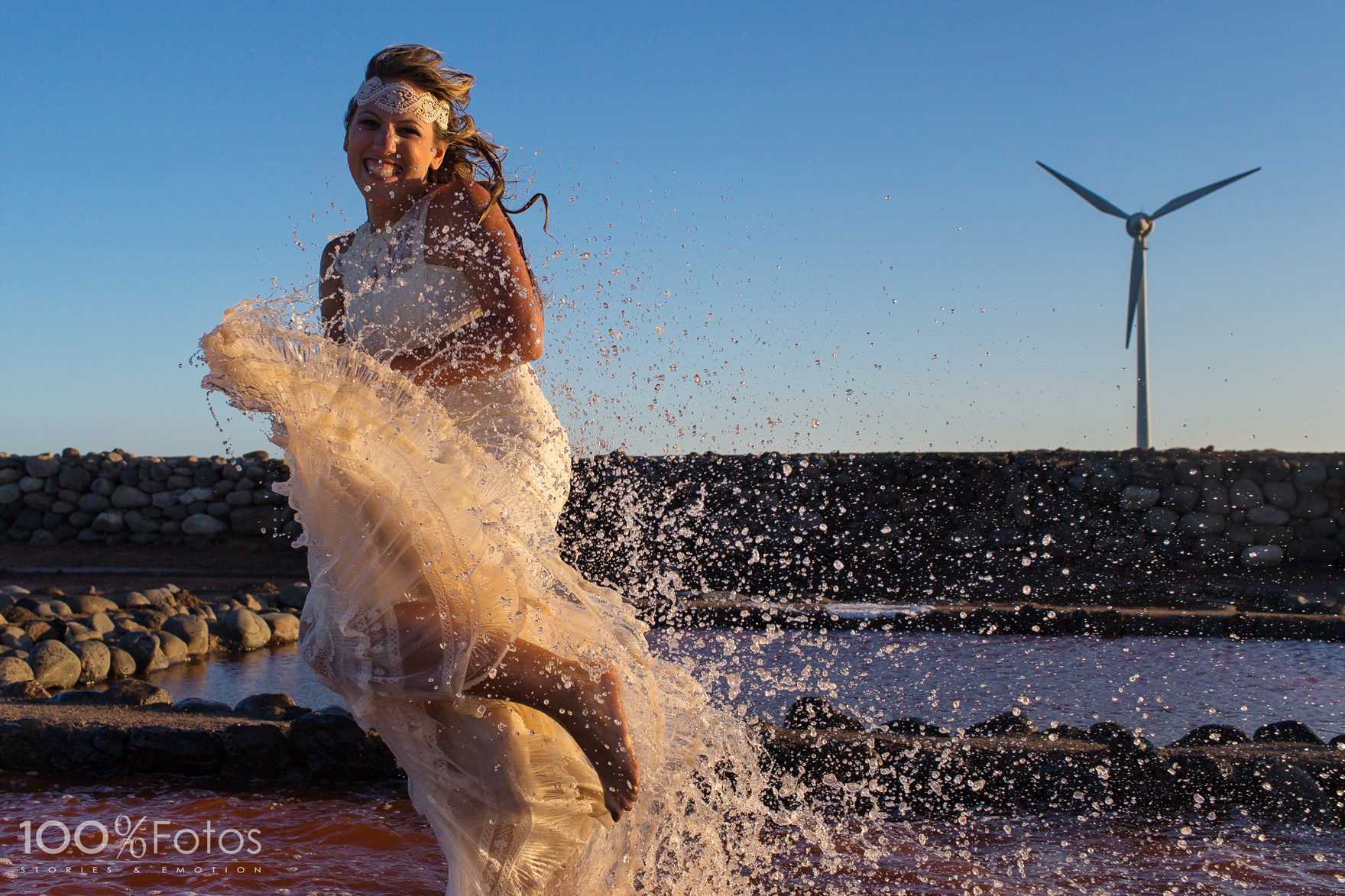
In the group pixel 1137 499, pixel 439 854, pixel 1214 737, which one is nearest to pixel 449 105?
pixel 439 854

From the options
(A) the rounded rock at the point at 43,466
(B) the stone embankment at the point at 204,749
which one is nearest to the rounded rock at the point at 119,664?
(B) the stone embankment at the point at 204,749

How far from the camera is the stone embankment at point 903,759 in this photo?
3469 millimetres

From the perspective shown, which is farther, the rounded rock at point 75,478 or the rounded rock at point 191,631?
the rounded rock at point 75,478

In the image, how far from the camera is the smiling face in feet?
8.26

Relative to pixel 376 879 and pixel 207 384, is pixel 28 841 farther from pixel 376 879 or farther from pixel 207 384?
pixel 207 384

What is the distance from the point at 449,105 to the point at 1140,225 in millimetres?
20083

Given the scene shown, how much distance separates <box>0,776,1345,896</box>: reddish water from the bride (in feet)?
2.10

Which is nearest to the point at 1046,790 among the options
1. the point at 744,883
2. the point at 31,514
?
the point at 744,883

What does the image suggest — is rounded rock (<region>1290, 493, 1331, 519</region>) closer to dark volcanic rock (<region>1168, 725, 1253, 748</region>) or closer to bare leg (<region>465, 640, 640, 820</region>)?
dark volcanic rock (<region>1168, 725, 1253, 748</region>)

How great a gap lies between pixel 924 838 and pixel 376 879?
5.53 feet

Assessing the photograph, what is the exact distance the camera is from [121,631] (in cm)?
695

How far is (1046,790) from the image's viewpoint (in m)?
3.52

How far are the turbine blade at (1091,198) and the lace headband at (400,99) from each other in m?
19.6

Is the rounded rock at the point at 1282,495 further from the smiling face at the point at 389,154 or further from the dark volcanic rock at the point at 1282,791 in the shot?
the smiling face at the point at 389,154
